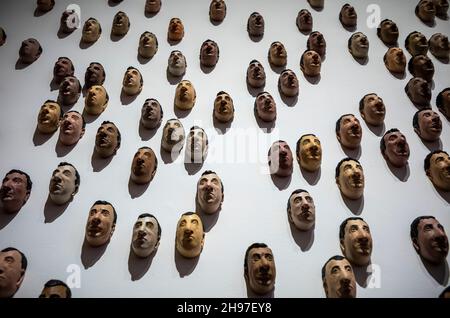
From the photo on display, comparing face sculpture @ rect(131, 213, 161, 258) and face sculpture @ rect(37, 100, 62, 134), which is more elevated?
face sculpture @ rect(37, 100, 62, 134)

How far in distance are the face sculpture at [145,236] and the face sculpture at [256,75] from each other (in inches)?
36.0

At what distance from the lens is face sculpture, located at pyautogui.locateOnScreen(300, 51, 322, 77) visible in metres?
1.97

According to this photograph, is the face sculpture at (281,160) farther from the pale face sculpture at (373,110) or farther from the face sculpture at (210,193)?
the pale face sculpture at (373,110)

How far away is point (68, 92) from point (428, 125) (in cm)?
175

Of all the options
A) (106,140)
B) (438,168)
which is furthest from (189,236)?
(438,168)

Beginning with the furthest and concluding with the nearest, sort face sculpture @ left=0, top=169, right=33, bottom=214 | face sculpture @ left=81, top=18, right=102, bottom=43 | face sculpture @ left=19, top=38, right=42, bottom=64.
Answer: face sculpture @ left=81, top=18, right=102, bottom=43 < face sculpture @ left=19, top=38, right=42, bottom=64 < face sculpture @ left=0, top=169, right=33, bottom=214

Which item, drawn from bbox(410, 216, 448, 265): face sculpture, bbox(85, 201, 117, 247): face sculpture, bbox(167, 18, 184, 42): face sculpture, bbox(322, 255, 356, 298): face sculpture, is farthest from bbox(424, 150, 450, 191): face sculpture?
bbox(167, 18, 184, 42): face sculpture

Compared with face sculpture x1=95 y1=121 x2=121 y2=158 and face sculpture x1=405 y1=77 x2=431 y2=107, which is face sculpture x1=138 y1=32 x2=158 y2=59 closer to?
face sculpture x1=95 y1=121 x2=121 y2=158

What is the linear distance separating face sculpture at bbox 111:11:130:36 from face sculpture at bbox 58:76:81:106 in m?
0.49

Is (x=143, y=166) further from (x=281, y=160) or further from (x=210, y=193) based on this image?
(x=281, y=160)

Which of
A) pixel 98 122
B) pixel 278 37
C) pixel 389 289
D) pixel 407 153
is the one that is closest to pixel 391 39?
pixel 278 37

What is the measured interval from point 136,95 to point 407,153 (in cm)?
134

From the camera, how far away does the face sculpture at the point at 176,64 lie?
1.95 metres
